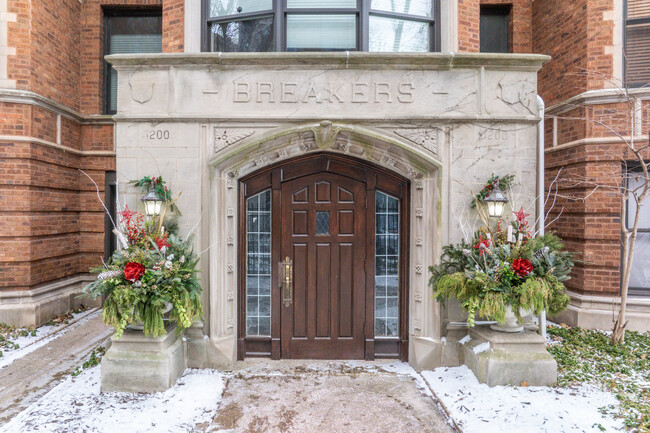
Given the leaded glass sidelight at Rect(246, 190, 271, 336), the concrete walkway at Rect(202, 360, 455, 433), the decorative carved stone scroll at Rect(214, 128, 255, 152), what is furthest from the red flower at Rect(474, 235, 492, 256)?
the decorative carved stone scroll at Rect(214, 128, 255, 152)

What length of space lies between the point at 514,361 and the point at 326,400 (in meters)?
2.29

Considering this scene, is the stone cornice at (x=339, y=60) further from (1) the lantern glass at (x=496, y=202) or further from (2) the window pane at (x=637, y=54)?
(2) the window pane at (x=637, y=54)

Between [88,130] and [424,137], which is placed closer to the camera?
[424,137]

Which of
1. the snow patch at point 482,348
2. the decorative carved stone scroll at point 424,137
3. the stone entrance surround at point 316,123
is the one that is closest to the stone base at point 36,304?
the stone entrance surround at point 316,123

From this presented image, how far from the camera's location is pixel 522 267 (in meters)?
4.43

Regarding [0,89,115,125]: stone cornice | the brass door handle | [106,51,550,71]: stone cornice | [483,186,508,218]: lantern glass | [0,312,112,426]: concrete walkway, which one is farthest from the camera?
[0,89,115,125]: stone cornice

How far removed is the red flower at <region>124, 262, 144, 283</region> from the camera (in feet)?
14.1

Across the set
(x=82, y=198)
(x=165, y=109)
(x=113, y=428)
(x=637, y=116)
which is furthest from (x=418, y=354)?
(x=82, y=198)

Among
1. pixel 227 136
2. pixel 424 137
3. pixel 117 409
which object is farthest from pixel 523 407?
pixel 227 136

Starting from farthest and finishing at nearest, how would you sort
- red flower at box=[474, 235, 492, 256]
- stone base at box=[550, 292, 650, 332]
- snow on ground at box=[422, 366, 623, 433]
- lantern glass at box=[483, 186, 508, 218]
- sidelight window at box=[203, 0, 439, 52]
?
stone base at box=[550, 292, 650, 332], sidelight window at box=[203, 0, 439, 52], lantern glass at box=[483, 186, 508, 218], red flower at box=[474, 235, 492, 256], snow on ground at box=[422, 366, 623, 433]

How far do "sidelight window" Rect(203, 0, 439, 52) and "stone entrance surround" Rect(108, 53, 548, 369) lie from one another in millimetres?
776

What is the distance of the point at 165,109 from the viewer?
5.20 metres

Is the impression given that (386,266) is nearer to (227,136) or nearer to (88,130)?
(227,136)

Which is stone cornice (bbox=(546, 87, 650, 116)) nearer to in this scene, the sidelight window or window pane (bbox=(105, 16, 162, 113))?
the sidelight window
